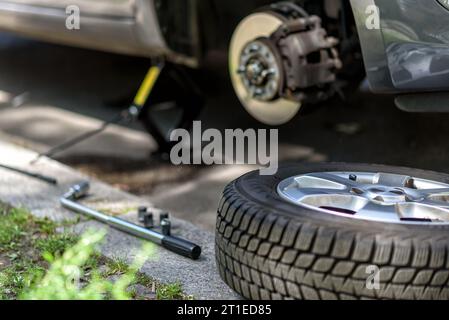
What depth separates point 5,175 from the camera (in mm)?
3139

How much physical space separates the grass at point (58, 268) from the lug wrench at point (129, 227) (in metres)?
0.09

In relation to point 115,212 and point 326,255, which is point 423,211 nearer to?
point 326,255

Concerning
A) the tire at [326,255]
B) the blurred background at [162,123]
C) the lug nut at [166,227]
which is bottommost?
the blurred background at [162,123]

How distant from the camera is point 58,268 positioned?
215 centimetres

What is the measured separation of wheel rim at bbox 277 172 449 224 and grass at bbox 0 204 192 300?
18.1 inches

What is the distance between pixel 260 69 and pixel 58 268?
122 cm

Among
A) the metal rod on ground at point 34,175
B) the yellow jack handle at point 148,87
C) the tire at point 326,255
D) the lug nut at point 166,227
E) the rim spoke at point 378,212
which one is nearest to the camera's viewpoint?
the tire at point 326,255

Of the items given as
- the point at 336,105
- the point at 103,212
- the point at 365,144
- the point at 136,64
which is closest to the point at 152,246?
the point at 103,212

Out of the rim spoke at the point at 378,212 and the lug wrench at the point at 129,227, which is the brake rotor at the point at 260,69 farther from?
the rim spoke at the point at 378,212

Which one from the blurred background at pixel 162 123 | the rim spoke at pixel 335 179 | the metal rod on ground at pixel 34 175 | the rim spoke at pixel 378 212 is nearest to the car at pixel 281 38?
the blurred background at pixel 162 123

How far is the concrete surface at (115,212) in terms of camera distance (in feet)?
6.92

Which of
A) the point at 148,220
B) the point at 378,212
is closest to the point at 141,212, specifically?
the point at 148,220


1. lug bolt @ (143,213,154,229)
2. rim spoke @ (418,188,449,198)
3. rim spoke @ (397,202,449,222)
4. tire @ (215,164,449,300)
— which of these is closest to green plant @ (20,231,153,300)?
lug bolt @ (143,213,154,229)
